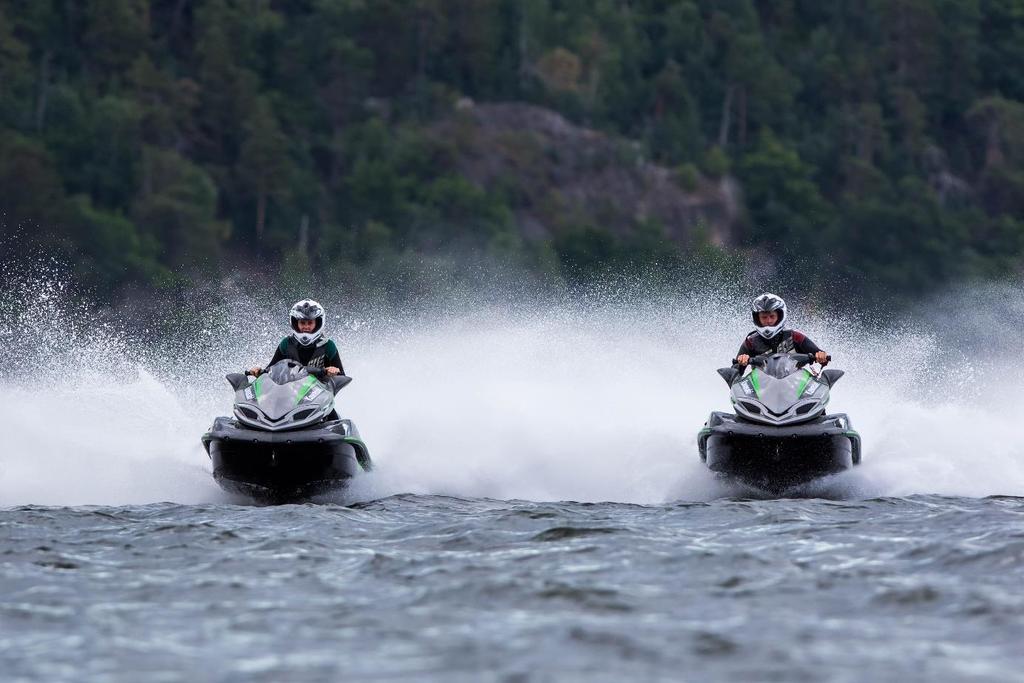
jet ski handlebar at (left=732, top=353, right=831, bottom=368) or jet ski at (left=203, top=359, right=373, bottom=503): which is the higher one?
jet ski handlebar at (left=732, top=353, right=831, bottom=368)

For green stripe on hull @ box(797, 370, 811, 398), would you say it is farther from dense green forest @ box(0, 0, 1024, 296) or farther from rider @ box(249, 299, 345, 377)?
dense green forest @ box(0, 0, 1024, 296)

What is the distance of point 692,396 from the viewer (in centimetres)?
2114

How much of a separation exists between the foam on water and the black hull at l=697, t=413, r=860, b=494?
309mm

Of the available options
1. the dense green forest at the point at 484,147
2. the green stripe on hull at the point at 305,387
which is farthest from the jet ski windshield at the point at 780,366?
the dense green forest at the point at 484,147

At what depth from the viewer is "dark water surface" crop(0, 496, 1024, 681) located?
8953mm

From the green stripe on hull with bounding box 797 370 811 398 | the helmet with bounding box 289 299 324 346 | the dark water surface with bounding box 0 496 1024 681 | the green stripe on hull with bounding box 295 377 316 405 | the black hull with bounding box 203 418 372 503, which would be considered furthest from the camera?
the helmet with bounding box 289 299 324 346

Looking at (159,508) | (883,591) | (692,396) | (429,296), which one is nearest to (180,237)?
(429,296)

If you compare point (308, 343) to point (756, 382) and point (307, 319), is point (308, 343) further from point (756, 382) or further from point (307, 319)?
point (756, 382)

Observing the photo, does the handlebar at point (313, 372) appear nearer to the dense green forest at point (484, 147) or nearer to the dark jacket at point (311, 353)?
the dark jacket at point (311, 353)

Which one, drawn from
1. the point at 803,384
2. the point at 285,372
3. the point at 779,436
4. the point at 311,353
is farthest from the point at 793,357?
the point at 285,372

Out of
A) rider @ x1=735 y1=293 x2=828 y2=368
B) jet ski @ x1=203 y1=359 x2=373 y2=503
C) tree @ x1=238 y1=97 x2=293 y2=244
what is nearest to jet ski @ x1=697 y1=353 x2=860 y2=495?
rider @ x1=735 y1=293 x2=828 y2=368

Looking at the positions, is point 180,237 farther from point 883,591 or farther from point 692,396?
point 883,591

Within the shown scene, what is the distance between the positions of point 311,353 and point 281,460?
5.82 ft

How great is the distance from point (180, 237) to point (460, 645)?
229 ft
